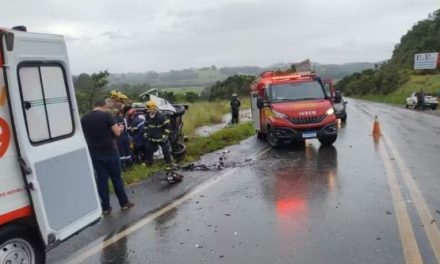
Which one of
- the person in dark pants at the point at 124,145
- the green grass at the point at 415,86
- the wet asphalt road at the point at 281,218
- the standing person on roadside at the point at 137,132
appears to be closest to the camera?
the wet asphalt road at the point at 281,218

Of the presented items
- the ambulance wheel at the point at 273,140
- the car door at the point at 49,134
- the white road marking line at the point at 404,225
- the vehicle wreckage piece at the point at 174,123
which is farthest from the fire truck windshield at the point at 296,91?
the car door at the point at 49,134

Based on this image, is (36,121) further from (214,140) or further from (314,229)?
(214,140)

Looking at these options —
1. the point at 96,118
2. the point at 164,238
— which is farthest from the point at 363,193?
the point at 96,118

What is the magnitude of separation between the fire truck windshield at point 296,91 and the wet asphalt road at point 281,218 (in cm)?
399

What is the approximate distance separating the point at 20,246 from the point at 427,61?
79.9 metres

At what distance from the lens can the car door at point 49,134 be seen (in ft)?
15.1

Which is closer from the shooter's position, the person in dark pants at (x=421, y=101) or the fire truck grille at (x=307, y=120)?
the fire truck grille at (x=307, y=120)

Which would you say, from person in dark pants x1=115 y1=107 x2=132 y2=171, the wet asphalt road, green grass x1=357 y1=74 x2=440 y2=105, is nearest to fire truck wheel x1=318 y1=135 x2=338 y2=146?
the wet asphalt road

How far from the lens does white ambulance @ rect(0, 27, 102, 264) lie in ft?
14.8

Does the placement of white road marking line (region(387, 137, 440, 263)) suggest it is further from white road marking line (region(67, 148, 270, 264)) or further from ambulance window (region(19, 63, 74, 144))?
ambulance window (region(19, 63, 74, 144))

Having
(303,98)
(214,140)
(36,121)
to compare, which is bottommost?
(214,140)

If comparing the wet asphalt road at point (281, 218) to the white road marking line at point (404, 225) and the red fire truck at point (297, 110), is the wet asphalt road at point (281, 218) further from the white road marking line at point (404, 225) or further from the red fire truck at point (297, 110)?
the red fire truck at point (297, 110)

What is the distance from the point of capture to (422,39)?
310 ft

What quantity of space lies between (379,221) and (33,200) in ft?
13.9
